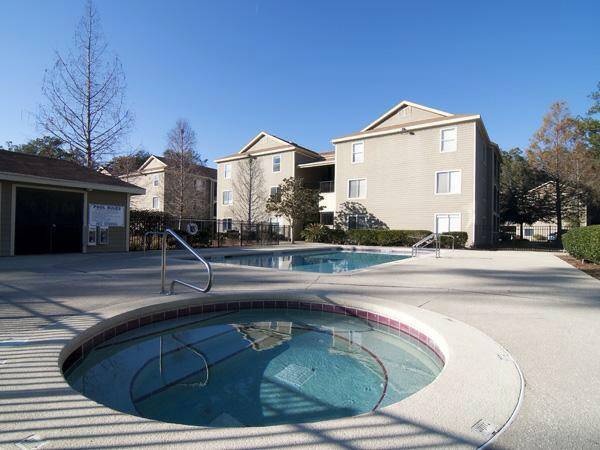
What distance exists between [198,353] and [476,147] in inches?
797

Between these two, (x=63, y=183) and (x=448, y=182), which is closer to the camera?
(x=63, y=183)

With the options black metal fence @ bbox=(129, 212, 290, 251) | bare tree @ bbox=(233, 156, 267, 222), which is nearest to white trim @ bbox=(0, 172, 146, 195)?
black metal fence @ bbox=(129, 212, 290, 251)

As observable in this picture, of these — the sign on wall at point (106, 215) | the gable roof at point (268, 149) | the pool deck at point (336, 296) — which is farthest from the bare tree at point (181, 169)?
the pool deck at point (336, 296)

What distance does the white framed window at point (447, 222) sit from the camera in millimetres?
20078

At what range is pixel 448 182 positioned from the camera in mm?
20500

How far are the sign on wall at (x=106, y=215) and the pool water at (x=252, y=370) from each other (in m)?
10.1

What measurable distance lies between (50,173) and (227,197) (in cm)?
1926

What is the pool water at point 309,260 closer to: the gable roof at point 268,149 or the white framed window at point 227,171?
the gable roof at point 268,149

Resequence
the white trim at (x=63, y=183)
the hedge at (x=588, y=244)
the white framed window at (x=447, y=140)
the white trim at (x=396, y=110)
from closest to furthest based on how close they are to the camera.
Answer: the hedge at (x=588, y=244) → the white trim at (x=63, y=183) → the white framed window at (x=447, y=140) → the white trim at (x=396, y=110)

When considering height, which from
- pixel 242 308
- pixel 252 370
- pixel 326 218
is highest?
pixel 326 218

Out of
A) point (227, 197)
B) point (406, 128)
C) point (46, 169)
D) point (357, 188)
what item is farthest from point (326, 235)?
point (46, 169)

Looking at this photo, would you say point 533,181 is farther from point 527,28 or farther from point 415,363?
point 415,363

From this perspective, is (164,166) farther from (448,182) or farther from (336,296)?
(336,296)

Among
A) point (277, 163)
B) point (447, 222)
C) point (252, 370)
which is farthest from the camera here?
point (277, 163)
